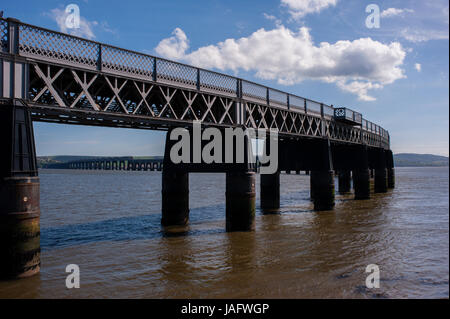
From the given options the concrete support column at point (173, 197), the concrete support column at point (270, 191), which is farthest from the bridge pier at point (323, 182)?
the concrete support column at point (173, 197)

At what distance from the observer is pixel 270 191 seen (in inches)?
1382

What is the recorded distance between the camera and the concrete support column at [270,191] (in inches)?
1372

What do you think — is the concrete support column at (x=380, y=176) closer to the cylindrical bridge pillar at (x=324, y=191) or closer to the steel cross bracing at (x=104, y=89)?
the cylindrical bridge pillar at (x=324, y=191)

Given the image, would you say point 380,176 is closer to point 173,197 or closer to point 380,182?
point 380,182

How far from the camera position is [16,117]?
43.8ft

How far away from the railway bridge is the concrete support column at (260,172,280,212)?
104 mm

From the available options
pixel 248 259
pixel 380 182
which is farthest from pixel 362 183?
pixel 248 259

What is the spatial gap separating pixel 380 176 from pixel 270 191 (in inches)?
1122

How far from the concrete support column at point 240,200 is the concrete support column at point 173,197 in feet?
15.5

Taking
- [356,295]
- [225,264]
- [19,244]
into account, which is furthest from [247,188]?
[19,244]

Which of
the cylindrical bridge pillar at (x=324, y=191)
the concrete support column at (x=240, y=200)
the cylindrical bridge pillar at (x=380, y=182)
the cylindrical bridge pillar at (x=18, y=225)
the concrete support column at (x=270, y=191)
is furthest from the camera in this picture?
the cylindrical bridge pillar at (x=380, y=182)

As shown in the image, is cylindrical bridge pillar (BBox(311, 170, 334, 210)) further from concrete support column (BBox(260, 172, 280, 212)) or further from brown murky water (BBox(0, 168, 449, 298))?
brown murky water (BBox(0, 168, 449, 298))

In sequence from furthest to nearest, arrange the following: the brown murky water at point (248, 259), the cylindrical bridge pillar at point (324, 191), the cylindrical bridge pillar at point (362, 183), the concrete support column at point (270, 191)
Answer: the cylindrical bridge pillar at point (362, 183)
the concrete support column at point (270, 191)
the cylindrical bridge pillar at point (324, 191)
the brown murky water at point (248, 259)

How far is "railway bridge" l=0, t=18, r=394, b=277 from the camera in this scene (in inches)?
513
